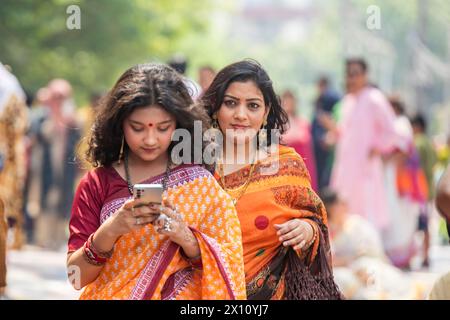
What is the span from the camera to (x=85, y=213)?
4.67 m

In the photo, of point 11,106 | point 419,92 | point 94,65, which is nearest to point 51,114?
point 11,106

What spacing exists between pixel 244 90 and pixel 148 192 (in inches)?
44.6

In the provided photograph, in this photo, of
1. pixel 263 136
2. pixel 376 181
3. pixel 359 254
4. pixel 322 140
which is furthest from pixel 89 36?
pixel 263 136

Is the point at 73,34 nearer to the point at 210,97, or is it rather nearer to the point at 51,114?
the point at 51,114

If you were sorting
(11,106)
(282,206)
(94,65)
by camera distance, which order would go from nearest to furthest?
(282,206)
(11,106)
(94,65)

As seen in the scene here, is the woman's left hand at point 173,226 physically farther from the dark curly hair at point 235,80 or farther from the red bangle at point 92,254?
the dark curly hair at point 235,80

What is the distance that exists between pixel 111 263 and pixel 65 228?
33.0 ft

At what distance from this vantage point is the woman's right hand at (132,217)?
169 inches

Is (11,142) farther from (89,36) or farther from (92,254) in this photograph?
(89,36)

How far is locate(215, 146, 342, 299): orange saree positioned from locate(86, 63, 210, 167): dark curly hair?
1.39 feet

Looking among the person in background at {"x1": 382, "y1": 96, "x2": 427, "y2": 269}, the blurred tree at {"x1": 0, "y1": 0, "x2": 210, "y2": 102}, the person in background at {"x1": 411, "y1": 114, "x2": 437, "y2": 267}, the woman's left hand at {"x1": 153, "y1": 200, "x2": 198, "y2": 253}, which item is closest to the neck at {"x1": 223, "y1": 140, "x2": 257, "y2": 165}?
the woman's left hand at {"x1": 153, "y1": 200, "x2": 198, "y2": 253}

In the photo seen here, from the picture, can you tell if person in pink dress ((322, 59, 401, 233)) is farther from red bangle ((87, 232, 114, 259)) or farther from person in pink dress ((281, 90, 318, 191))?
red bangle ((87, 232, 114, 259))

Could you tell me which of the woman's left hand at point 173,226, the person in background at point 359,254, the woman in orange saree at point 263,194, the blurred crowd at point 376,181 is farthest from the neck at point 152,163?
the blurred crowd at point 376,181
